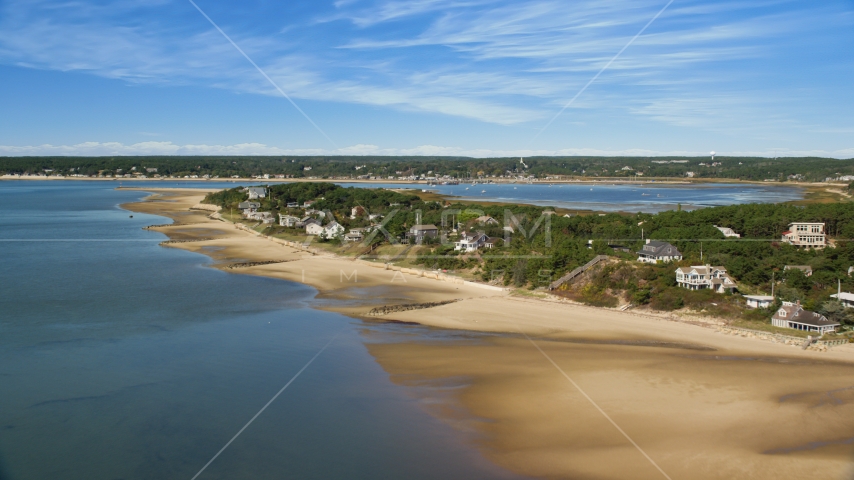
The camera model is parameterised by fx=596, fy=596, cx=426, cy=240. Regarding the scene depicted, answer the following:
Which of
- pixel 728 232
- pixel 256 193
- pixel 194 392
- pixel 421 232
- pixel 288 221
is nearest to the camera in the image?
pixel 194 392

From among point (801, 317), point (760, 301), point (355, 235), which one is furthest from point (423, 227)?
point (801, 317)

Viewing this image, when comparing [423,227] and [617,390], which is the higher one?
[423,227]

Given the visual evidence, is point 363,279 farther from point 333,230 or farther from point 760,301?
point 760,301

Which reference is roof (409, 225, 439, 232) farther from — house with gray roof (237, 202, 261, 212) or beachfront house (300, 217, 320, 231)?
house with gray roof (237, 202, 261, 212)

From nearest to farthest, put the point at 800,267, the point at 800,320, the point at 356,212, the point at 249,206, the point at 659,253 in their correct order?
1. the point at 800,320
2. the point at 800,267
3. the point at 659,253
4. the point at 356,212
5. the point at 249,206

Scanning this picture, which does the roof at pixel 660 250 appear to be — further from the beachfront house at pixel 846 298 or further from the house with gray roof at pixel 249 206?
the house with gray roof at pixel 249 206

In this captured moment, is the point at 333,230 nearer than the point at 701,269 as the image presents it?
No
